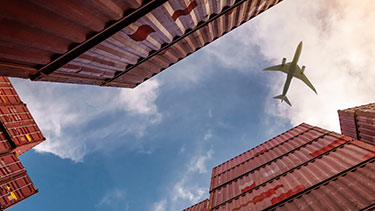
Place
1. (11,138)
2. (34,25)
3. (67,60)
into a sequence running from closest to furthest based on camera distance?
(34,25), (67,60), (11,138)

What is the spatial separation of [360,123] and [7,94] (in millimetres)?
53257

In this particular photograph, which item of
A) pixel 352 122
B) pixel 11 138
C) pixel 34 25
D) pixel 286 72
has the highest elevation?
pixel 11 138

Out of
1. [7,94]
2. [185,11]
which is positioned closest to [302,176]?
[185,11]

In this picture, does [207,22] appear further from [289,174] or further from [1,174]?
[1,174]

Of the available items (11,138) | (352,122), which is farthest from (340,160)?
(11,138)

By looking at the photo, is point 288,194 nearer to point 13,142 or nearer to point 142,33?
point 142,33

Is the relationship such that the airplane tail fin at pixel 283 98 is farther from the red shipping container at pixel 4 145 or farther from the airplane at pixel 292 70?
the red shipping container at pixel 4 145

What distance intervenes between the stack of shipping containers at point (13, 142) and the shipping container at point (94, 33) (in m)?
25.3

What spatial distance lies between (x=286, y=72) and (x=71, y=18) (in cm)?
2619

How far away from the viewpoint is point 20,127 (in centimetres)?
2862

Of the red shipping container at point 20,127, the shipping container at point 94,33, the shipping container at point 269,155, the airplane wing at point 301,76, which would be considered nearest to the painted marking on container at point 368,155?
the shipping container at point 269,155

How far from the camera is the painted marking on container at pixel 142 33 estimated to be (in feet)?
25.9

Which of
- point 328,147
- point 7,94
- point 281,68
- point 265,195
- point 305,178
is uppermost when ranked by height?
point 7,94

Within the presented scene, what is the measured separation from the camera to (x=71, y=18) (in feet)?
17.8
